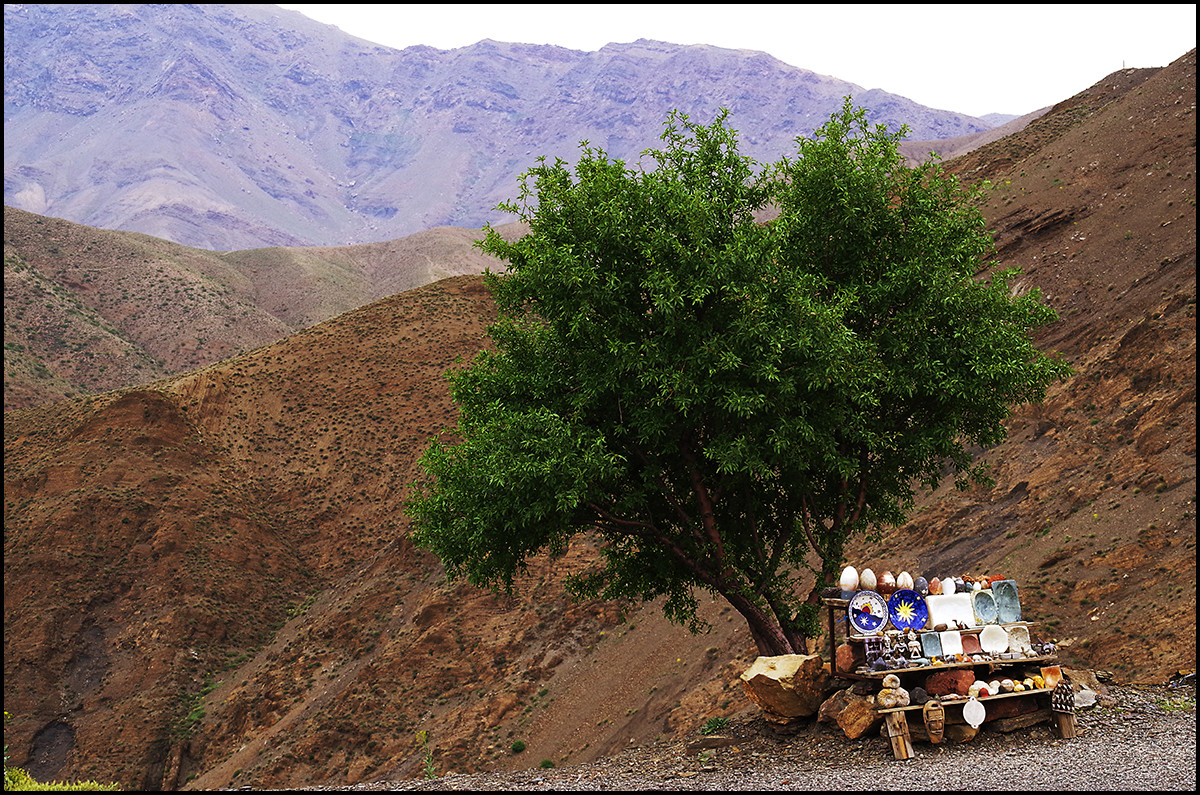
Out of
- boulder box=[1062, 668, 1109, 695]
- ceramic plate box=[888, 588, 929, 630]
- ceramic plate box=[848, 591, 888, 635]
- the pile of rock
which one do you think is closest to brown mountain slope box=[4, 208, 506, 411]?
the pile of rock

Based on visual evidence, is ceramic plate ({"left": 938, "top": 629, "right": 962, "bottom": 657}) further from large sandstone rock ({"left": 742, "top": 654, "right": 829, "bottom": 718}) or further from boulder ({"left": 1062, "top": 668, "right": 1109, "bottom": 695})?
boulder ({"left": 1062, "top": 668, "right": 1109, "bottom": 695})

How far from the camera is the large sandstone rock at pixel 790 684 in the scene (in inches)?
564

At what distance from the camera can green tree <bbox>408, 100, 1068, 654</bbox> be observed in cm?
1436

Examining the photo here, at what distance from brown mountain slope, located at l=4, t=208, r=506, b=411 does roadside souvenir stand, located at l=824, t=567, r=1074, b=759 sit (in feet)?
258

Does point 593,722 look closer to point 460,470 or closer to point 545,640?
point 545,640

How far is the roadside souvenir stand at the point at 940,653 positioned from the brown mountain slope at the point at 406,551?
5.57 meters

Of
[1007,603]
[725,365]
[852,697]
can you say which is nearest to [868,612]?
[852,697]

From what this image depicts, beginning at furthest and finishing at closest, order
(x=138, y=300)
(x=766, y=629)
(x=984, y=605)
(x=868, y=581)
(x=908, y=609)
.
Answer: (x=138, y=300)
(x=766, y=629)
(x=984, y=605)
(x=868, y=581)
(x=908, y=609)

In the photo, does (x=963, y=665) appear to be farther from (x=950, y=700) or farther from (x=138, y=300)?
(x=138, y=300)

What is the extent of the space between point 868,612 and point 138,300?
4604 inches

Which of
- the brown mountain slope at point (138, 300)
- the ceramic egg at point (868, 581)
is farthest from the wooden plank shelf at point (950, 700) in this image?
the brown mountain slope at point (138, 300)

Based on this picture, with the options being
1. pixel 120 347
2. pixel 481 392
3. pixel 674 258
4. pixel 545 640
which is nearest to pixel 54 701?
pixel 545 640

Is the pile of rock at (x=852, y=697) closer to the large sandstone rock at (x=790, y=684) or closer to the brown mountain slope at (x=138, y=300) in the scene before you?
the large sandstone rock at (x=790, y=684)

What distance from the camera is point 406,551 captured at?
146ft
